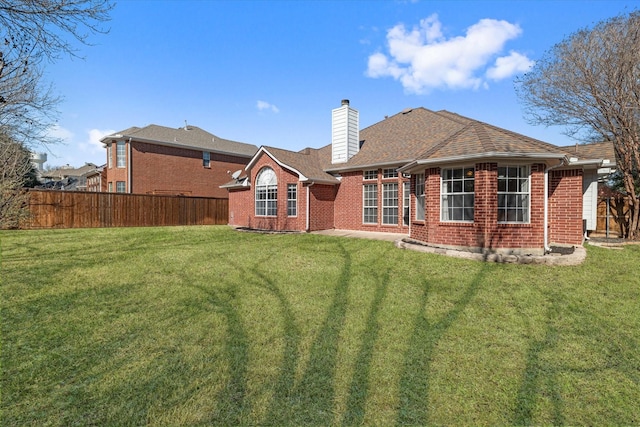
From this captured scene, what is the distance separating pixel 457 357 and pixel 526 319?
2062mm

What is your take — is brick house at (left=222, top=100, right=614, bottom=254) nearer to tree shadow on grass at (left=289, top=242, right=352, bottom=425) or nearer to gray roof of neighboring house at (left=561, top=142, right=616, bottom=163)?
gray roof of neighboring house at (left=561, top=142, right=616, bottom=163)

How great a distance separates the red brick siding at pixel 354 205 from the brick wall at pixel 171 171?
16106mm

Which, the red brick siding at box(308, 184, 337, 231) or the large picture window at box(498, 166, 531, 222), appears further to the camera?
the red brick siding at box(308, 184, 337, 231)

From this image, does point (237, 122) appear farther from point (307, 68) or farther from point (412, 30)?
point (412, 30)

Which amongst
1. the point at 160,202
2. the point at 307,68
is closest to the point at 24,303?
the point at 307,68

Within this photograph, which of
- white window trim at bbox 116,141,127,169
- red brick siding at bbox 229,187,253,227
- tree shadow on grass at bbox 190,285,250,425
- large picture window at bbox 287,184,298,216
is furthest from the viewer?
white window trim at bbox 116,141,127,169

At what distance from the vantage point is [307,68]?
51.8 feet

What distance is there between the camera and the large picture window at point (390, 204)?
14828mm

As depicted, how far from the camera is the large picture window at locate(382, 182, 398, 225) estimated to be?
14828mm

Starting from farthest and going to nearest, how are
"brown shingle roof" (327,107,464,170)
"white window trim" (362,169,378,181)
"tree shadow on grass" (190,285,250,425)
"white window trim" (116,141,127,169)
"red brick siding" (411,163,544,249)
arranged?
"white window trim" (116,141,127,169)
"white window trim" (362,169,378,181)
"brown shingle roof" (327,107,464,170)
"red brick siding" (411,163,544,249)
"tree shadow on grass" (190,285,250,425)

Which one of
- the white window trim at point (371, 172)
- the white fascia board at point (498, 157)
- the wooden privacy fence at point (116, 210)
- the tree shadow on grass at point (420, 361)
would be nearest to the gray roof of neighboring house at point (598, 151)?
the white fascia board at point (498, 157)

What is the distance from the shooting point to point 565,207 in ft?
37.8

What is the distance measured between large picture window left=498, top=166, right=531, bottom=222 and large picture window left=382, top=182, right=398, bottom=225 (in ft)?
18.4

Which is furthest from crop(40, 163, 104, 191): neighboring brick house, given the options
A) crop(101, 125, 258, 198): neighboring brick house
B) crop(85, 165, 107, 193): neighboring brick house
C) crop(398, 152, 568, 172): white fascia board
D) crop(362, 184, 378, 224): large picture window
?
crop(398, 152, 568, 172): white fascia board
